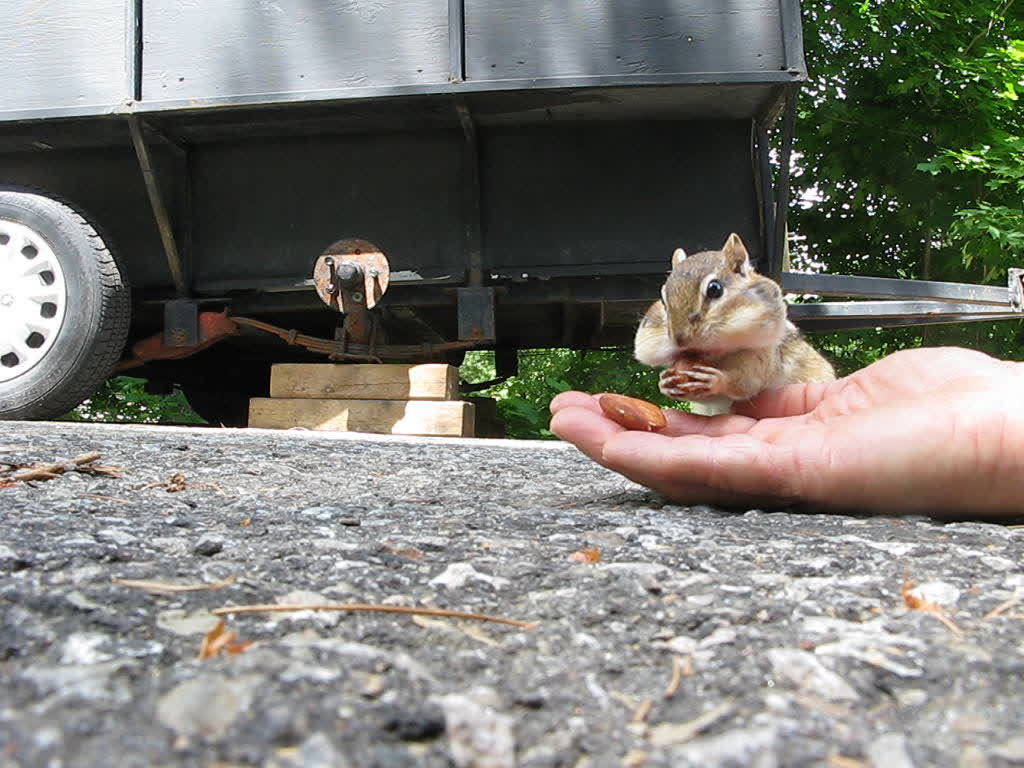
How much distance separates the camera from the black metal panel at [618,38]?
3.67 m

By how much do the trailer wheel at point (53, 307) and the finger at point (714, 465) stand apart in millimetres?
3003

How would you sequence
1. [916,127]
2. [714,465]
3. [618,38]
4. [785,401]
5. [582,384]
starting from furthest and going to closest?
[582,384], [916,127], [618,38], [785,401], [714,465]

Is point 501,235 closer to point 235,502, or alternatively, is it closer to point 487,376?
point 235,502

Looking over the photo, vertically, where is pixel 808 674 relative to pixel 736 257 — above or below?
below

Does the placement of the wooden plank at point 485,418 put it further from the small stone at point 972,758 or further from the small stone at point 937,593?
the small stone at point 972,758

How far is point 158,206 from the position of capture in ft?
14.1

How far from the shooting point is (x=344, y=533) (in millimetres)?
1554

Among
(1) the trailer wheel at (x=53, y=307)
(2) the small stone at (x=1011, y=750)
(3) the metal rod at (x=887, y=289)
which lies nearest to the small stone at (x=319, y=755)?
(2) the small stone at (x=1011, y=750)

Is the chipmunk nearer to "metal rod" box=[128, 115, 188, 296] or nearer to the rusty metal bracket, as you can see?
the rusty metal bracket

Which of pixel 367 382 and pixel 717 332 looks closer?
pixel 717 332

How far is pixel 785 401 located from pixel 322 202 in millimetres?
2917

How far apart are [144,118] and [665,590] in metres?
3.78

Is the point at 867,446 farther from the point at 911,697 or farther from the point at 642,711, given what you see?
the point at 642,711

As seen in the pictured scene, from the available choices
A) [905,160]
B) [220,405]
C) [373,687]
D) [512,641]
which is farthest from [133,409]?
[373,687]
